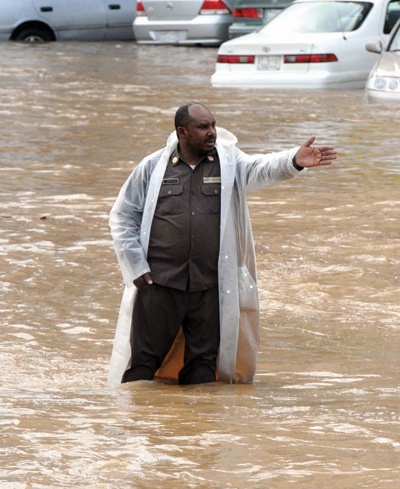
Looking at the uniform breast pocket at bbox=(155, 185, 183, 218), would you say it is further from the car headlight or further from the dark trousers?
the car headlight

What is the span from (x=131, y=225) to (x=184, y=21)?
62.2 feet

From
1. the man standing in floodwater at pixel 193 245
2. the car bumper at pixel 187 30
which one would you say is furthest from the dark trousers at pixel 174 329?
the car bumper at pixel 187 30

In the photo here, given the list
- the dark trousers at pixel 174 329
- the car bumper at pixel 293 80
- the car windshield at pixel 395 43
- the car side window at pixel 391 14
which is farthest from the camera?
the car side window at pixel 391 14

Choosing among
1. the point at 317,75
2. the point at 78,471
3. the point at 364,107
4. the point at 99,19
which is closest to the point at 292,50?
the point at 317,75

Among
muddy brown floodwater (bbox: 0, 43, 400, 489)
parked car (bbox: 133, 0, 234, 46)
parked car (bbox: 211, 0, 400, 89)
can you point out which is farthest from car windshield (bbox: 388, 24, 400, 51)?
parked car (bbox: 133, 0, 234, 46)

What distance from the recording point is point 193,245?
587 cm

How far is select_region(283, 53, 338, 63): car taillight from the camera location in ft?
57.7

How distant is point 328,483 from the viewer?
440 centimetres

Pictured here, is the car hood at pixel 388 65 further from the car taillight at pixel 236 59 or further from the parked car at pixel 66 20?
the parked car at pixel 66 20

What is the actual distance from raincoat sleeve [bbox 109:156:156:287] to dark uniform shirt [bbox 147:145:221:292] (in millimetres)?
93

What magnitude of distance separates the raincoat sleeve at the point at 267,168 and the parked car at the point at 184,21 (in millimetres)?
18603

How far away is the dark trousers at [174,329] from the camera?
5.91 meters

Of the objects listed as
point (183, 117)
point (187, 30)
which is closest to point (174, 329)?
point (183, 117)

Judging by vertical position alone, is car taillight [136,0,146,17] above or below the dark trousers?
below
